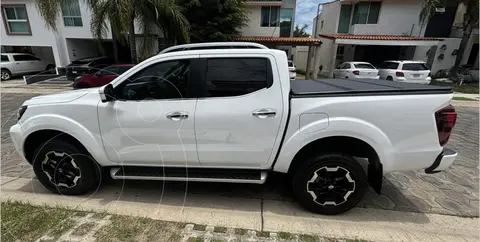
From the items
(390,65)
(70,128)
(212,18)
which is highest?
(212,18)

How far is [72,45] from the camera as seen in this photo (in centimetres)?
1563

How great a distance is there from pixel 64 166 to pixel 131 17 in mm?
7689

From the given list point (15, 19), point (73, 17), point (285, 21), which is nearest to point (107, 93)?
point (73, 17)

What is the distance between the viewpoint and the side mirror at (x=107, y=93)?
8.08 feet

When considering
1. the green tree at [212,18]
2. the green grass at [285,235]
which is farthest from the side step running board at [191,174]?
the green tree at [212,18]

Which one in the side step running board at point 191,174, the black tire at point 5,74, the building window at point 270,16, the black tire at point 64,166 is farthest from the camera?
the building window at point 270,16

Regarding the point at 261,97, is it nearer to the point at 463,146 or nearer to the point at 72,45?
the point at 463,146

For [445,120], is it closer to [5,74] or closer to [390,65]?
[390,65]

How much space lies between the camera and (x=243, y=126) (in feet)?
7.92

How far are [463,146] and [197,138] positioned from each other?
5.63m

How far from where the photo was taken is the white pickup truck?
2.31m

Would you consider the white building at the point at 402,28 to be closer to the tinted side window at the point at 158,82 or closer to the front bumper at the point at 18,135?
the tinted side window at the point at 158,82

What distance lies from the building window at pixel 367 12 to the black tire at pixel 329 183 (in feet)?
62.6

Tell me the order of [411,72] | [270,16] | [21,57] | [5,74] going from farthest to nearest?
[270,16]
[21,57]
[5,74]
[411,72]
